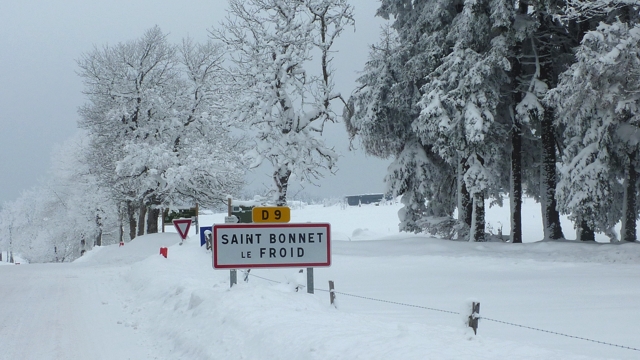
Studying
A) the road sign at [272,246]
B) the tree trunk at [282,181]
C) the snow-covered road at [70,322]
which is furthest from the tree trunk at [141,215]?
the road sign at [272,246]

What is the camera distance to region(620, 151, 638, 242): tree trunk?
18969 mm

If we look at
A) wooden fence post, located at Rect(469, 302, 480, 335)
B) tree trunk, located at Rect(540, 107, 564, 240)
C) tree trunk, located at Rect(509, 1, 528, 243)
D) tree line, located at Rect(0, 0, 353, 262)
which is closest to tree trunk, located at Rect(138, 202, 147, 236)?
tree line, located at Rect(0, 0, 353, 262)

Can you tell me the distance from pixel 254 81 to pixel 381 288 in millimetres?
14279

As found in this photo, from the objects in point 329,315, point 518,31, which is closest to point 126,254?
point 518,31

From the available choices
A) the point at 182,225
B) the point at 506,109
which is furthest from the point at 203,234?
the point at 506,109

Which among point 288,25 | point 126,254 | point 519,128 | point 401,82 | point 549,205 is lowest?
point 126,254

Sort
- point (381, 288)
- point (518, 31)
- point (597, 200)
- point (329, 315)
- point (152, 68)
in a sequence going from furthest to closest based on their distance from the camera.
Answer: point (152, 68), point (518, 31), point (597, 200), point (381, 288), point (329, 315)

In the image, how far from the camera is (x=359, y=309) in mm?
10984

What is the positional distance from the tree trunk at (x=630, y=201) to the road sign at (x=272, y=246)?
45.5 ft

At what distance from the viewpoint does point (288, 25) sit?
26.2 m

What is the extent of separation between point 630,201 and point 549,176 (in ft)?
9.99

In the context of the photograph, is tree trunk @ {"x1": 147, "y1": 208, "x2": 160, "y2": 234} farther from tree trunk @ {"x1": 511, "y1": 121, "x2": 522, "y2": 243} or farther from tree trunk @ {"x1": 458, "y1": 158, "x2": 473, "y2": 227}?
tree trunk @ {"x1": 511, "y1": 121, "x2": 522, "y2": 243}

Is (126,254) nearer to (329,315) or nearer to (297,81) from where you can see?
(297,81)

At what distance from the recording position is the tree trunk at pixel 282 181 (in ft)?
86.2
